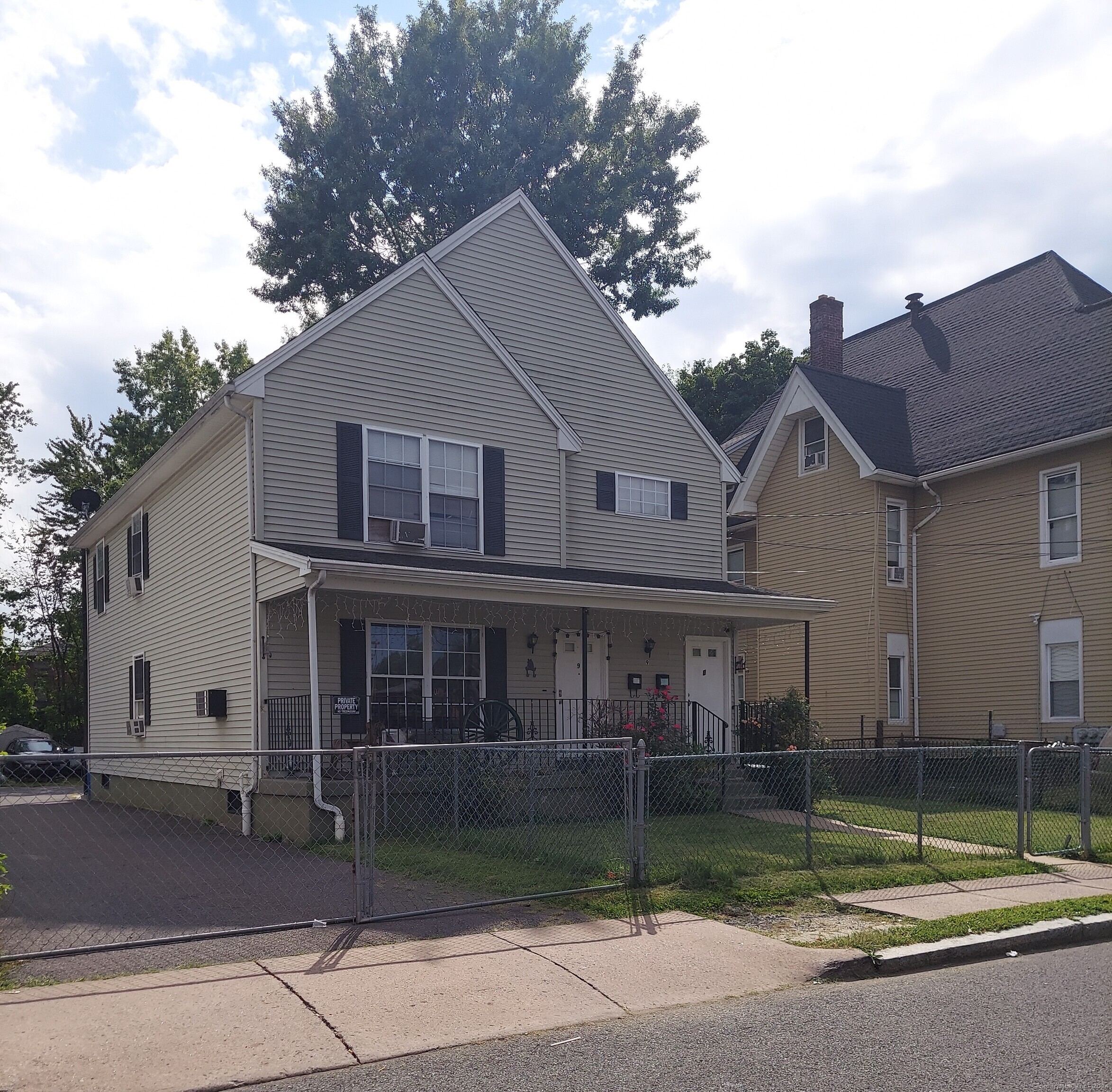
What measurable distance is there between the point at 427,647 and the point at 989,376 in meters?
14.5

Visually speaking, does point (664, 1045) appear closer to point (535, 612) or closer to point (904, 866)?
point (904, 866)

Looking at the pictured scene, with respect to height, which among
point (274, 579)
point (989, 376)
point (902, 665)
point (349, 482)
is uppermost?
point (989, 376)

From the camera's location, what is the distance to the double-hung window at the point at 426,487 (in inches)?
617

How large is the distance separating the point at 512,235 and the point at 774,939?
14023mm

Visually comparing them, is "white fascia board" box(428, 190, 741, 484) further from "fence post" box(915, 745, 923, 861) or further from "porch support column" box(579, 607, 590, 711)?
"fence post" box(915, 745, 923, 861)

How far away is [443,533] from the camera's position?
637 inches

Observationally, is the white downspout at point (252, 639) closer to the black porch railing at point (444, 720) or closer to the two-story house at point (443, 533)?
the two-story house at point (443, 533)

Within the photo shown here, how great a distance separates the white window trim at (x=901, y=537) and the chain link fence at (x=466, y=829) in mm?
6370

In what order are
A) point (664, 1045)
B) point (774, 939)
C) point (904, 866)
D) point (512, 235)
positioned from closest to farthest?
point (664, 1045), point (774, 939), point (904, 866), point (512, 235)

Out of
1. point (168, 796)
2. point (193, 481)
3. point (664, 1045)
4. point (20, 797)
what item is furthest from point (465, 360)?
point (20, 797)

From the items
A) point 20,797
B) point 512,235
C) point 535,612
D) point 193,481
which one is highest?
point 512,235

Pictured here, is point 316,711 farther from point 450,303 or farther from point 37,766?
point 450,303

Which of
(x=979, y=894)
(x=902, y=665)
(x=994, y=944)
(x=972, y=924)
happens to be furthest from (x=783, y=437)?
(x=994, y=944)

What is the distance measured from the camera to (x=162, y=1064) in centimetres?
508
